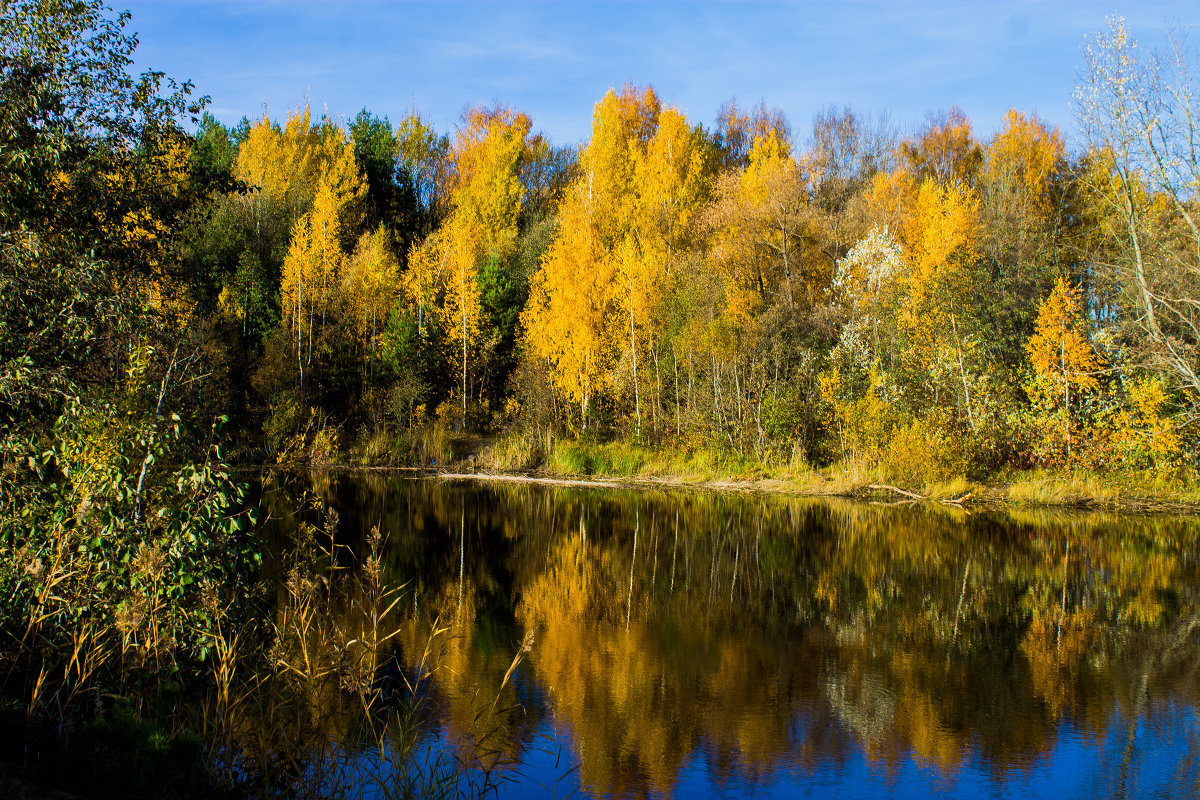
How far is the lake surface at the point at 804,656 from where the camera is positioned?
6.22 meters

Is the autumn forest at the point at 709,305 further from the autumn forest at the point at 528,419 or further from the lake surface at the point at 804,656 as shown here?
the lake surface at the point at 804,656

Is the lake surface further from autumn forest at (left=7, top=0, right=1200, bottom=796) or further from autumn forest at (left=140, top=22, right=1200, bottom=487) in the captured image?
autumn forest at (left=140, top=22, right=1200, bottom=487)

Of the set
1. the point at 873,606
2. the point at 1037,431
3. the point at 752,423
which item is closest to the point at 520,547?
the point at 873,606

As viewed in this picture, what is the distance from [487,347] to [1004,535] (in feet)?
68.7

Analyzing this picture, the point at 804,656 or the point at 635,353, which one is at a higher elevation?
the point at 635,353

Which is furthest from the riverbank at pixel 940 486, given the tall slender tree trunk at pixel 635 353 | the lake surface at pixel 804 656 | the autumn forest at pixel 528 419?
the tall slender tree trunk at pixel 635 353

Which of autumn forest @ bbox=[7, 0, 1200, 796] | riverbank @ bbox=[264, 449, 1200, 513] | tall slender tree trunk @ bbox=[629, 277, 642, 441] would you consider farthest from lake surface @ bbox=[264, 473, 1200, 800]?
tall slender tree trunk @ bbox=[629, 277, 642, 441]

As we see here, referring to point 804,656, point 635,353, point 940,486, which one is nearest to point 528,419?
point 635,353

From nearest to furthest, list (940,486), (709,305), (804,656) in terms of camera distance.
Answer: (804,656)
(940,486)
(709,305)

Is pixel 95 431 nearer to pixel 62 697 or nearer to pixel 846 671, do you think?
pixel 62 697

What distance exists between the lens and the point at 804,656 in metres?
8.83

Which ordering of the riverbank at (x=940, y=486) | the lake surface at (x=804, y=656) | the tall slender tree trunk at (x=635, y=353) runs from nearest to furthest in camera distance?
the lake surface at (x=804, y=656) < the riverbank at (x=940, y=486) < the tall slender tree trunk at (x=635, y=353)

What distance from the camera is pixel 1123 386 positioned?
2095cm

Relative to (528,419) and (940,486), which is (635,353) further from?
(940,486)
